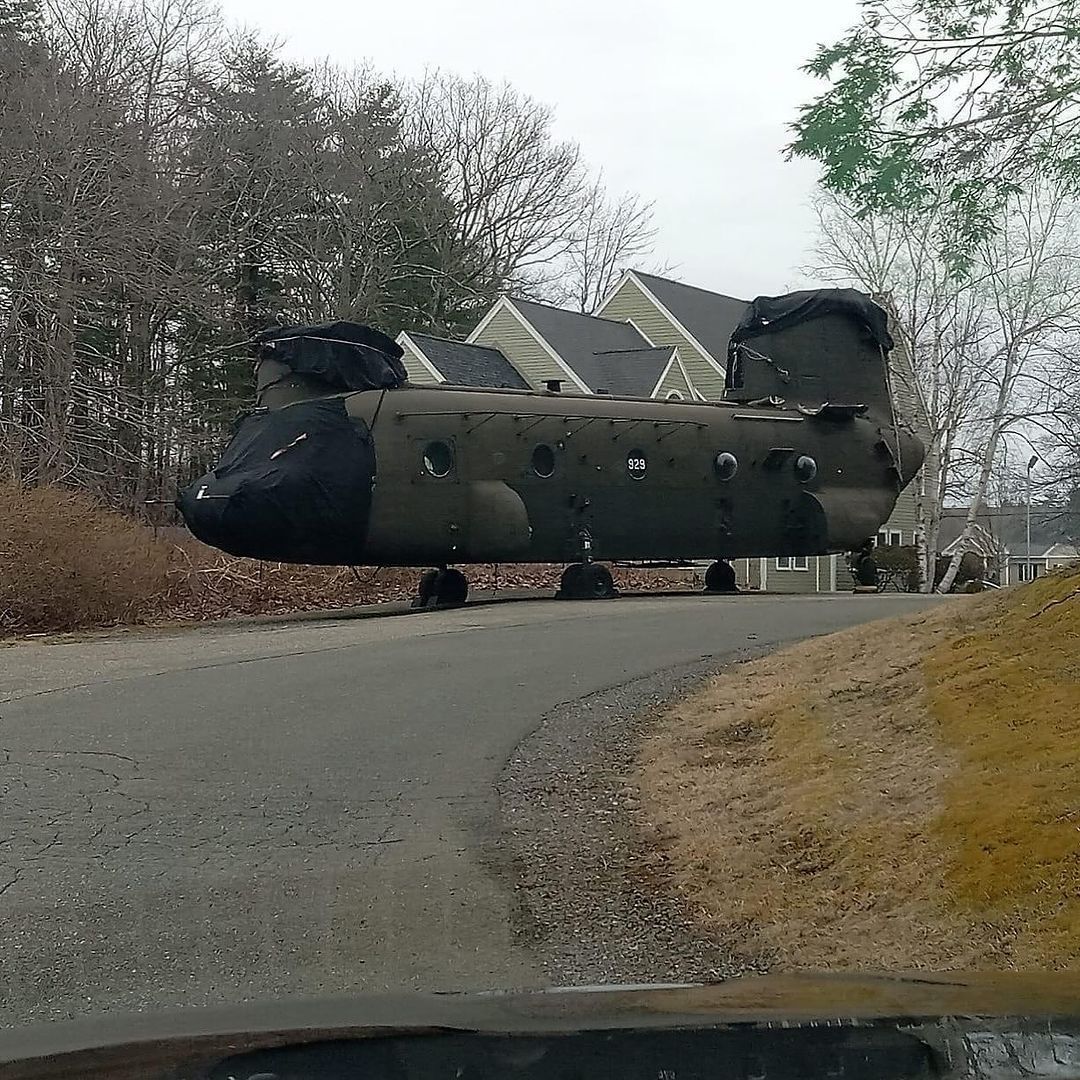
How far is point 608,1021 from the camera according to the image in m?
2.93

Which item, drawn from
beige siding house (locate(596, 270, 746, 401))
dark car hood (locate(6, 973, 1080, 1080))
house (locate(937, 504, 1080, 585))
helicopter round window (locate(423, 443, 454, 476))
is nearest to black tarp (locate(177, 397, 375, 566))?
helicopter round window (locate(423, 443, 454, 476))

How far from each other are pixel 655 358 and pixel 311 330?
19.6m

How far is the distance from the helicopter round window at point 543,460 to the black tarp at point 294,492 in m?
2.75

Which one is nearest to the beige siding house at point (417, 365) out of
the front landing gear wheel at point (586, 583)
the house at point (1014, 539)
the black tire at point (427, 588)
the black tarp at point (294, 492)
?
the black tire at point (427, 588)

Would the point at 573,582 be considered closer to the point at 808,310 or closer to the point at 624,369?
Answer: the point at 808,310

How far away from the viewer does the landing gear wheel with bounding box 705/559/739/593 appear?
24.0 meters

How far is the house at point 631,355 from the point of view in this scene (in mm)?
35562

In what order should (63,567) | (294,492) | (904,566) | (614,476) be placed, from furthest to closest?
1. (904,566)
2. (614,476)
3. (63,567)
4. (294,492)

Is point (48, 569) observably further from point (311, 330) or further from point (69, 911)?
point (69, 911)

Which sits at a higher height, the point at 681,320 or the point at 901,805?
the point at 681,320

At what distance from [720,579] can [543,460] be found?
5744 millimetres

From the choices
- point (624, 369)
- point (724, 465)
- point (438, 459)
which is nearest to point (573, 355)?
point (624, 369)

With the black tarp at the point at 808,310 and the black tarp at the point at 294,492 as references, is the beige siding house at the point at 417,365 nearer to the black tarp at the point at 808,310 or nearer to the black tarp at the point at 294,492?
the black tarp at the point at 808,310

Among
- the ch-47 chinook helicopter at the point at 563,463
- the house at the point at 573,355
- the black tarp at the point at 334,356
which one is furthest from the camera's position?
the house at the point at 573,355
